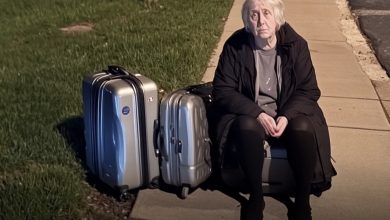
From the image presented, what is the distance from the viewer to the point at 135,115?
13.2ft

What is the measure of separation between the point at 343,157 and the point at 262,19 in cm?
130

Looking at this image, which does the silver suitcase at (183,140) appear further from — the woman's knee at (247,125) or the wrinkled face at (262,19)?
the wrinkled face at (262,19)

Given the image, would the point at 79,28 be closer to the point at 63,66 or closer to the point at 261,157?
the point at 63,66

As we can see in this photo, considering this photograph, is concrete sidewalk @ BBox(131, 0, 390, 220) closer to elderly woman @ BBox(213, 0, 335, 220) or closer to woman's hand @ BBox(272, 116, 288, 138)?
elderly woman @ BBox(213, 0, 335, 220)

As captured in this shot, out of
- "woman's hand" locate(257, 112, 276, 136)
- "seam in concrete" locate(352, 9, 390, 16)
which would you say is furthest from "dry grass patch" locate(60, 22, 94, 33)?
"woman's hand" locate(257, 112, 276, 136)

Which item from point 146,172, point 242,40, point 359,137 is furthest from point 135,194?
point 359,137

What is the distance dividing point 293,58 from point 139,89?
0.91 meters

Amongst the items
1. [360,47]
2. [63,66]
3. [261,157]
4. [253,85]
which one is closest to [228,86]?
[253,85]

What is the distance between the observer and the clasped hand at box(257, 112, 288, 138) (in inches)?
159

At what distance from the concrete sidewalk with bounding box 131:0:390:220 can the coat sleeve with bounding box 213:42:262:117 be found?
551 mm

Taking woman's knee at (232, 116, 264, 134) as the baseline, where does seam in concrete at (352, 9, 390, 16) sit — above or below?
below

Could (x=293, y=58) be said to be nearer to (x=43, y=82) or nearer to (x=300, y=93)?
(x=300, y=93)

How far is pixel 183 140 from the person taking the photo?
13.3 ft

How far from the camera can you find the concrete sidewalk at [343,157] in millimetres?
4133
